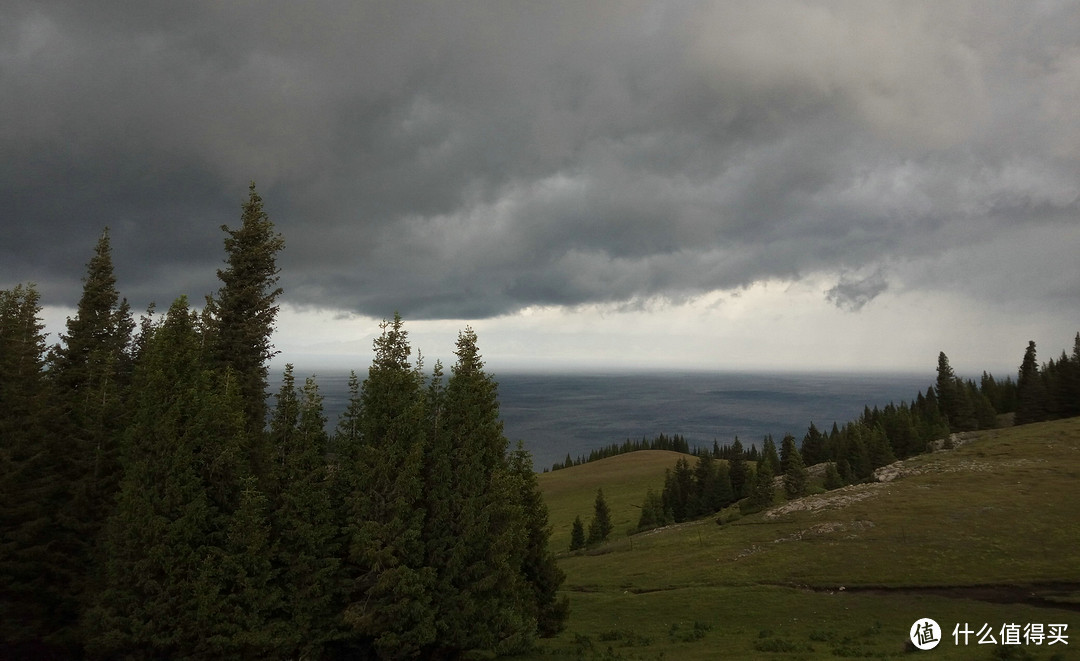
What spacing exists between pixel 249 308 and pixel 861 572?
184 feet

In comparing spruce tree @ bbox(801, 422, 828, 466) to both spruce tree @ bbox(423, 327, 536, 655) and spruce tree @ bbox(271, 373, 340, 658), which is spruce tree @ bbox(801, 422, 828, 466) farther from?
spruce tree @ bbox(271, 373, 340, 658)

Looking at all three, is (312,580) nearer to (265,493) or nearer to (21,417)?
(265,493)

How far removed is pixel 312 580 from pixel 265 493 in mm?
5086

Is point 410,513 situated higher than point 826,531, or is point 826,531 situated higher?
point 410,513

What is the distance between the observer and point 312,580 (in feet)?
85.5

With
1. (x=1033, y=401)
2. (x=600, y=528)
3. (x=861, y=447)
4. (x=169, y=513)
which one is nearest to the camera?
(x=169, y=513)

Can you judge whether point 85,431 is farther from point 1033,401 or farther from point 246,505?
point 1033,401

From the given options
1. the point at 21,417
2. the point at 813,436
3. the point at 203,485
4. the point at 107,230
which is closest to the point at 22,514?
the point at 21,417

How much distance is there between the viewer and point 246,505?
2475 cm

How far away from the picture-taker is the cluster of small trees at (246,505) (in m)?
24.3

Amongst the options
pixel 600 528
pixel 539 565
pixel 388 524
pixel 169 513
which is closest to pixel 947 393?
pixel 600 528

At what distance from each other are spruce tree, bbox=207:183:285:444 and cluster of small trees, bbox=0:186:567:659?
11 centimetres

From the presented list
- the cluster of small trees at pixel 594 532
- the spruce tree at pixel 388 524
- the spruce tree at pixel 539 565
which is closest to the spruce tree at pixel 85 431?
the spruce tree at pixel 388 524

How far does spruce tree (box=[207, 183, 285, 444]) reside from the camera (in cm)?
3105
